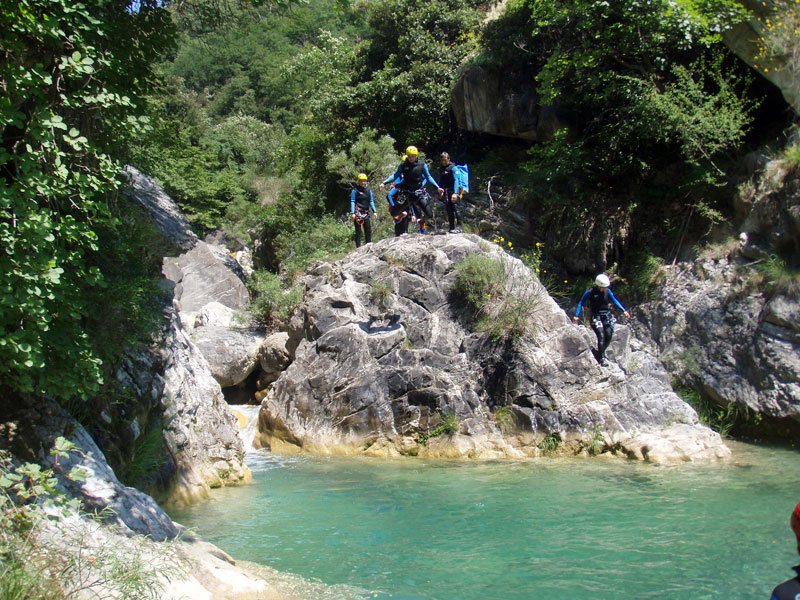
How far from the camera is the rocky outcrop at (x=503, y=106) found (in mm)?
17219

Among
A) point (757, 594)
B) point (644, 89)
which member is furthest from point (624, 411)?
point (644, 89)

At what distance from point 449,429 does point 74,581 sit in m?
7.67

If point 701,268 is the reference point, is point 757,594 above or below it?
below

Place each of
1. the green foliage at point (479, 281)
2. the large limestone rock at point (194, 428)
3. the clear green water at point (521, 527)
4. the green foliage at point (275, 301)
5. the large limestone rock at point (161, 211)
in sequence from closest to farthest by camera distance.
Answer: the clear green water at point (521, 527)
the large limestone rock at point (161, 211)
the large limestone rock at point (194, 428)
the green foliage at point (479, 281)
the green foliage at point (275, 301)

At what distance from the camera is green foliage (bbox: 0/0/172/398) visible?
4.29 meters

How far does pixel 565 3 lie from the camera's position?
48.0ft

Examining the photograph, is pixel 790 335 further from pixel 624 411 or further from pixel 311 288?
pixel 311 288

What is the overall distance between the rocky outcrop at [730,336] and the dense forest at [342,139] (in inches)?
48.9

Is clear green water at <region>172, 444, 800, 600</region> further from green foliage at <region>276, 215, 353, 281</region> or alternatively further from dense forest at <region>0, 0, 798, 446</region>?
green foliage at <region>276, 215, 353, 281</region>

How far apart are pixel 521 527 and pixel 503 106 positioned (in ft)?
44.4

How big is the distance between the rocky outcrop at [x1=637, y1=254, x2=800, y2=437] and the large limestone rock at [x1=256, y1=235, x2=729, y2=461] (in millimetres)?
1726

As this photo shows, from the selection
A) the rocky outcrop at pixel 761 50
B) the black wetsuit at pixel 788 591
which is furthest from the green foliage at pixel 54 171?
the rocky outcrop at pixel 761 50

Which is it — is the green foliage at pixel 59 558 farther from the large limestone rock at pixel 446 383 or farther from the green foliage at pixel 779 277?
the green foliage at pixel 779 277

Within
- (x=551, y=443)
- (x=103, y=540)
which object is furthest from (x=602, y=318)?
(x=103, y=540)
